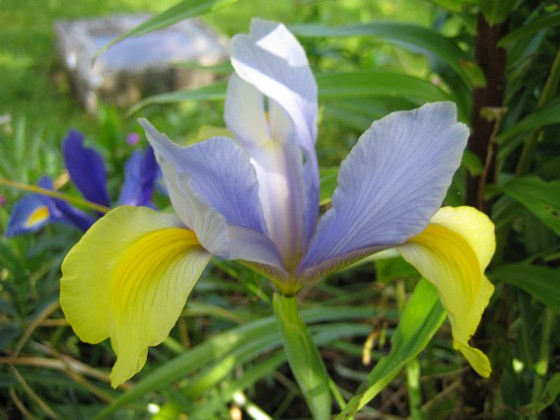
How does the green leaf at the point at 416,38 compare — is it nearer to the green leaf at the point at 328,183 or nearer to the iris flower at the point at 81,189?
the green leaf at the point at 328,183

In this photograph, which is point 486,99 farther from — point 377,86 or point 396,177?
point 396,177

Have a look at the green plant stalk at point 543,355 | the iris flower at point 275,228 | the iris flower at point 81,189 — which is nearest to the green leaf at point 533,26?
the iris flower at point 275,228

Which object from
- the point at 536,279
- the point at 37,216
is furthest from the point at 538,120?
the point at 37,216

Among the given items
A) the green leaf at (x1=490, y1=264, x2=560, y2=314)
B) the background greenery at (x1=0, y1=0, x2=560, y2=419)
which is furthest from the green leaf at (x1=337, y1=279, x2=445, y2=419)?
the green leaf at (x1=490, y1=264, x2=560, y2=314)

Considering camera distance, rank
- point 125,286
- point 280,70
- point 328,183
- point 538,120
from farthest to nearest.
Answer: point 328,183
point 538,120
point 280,70
point 125,286

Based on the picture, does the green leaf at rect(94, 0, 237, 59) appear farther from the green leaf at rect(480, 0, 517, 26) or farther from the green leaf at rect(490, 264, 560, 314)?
the green leaf at rect(490, 264, 560, 314)

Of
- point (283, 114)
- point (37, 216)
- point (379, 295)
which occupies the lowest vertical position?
point (379, 295)

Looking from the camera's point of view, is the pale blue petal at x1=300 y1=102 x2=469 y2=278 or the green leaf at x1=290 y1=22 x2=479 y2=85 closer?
the pale blue petal at x1=300 y1=102 x2=469 y2=278
